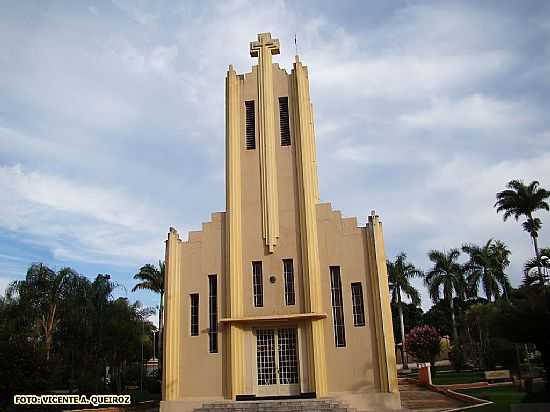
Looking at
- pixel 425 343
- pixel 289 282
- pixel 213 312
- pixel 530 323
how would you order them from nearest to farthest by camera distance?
pixel 530 323 < pixel 289 282 < pixel 213 312 < pixel 425 343

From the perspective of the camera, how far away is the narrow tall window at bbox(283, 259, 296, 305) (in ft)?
69.2

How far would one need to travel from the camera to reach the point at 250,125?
79.5 feet

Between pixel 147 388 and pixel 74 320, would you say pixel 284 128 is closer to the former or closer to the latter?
pixel 74 320

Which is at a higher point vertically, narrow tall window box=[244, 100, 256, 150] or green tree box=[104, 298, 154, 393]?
narrow tall window box=[244, 100, 256, 150]

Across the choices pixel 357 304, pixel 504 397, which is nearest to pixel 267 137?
pixel 357 304

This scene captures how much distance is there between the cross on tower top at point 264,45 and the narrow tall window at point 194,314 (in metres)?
12.6

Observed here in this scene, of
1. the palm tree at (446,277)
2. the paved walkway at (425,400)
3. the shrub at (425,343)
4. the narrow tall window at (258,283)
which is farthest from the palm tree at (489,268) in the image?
the narrow tall window at (258,283)

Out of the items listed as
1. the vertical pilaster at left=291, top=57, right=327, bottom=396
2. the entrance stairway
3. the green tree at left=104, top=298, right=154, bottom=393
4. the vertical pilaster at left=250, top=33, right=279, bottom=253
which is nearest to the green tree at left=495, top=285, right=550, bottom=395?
the entrance stairway

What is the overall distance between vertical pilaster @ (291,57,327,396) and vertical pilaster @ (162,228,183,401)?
19.0 feet

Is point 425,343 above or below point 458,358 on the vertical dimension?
above

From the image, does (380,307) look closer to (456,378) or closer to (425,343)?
(456,378)

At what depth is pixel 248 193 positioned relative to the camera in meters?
22.9

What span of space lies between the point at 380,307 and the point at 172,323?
9.04 m

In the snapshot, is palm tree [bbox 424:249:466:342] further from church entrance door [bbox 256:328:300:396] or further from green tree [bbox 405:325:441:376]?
church entrance door [bbox 256:328:300:396]
